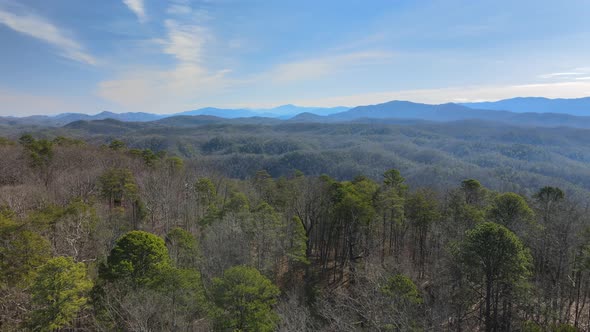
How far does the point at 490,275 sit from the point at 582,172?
20881cm

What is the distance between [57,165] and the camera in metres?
42.5

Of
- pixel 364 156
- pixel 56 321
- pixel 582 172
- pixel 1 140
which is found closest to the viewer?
pixel 56 321

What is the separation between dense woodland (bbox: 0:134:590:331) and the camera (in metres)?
17.0

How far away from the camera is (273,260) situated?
29.9m

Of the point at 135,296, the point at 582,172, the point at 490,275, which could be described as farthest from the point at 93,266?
the point at 582,172

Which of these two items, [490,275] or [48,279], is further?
[490,275]

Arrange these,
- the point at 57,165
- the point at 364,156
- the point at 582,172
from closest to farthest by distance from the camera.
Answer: the point at 57,165
the point at 582,172
the point at 364,156

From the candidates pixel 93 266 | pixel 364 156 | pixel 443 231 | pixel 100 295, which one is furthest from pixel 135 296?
pixel 364 156

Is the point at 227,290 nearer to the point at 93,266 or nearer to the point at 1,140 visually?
the point at 93,266

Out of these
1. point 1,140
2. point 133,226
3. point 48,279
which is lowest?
point 133,226

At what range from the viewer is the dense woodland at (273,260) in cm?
1702

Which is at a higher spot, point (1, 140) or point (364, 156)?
point (1, 140)

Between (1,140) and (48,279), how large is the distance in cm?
4841

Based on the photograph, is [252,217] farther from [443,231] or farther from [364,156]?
[364,156]
